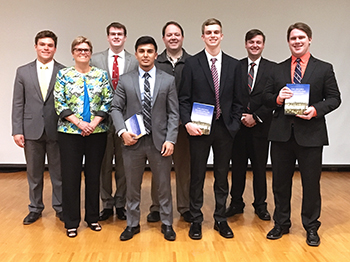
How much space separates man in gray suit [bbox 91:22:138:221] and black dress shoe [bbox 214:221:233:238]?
3.09ft

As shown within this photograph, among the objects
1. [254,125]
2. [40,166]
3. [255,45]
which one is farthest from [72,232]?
[255,45]

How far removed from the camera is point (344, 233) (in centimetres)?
327

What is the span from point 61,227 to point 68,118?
3.58ft

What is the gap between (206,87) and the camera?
3.08 m

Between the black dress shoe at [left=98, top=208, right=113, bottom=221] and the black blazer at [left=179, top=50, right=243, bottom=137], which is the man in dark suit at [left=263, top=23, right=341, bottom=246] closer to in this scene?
the black blazer at [left=179, top=50, right=243, bottom=137]

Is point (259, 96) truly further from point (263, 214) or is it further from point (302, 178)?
point (263, 214)

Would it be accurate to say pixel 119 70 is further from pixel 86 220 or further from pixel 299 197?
pixel 299 197

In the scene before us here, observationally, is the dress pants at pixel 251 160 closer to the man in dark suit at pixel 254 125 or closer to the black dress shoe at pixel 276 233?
the man in dark suit at pixel 254 125

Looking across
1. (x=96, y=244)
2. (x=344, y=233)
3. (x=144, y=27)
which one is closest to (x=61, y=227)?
(x=96, y=244)

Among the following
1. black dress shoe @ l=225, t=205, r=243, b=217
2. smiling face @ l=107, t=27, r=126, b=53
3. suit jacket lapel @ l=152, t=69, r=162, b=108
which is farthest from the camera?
black dress shoe @ l=225, t=205, r=243, b=217

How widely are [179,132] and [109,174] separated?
82 cm

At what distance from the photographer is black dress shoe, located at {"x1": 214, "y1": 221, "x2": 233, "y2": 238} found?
10.3ft

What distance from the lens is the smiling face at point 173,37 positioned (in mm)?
3352

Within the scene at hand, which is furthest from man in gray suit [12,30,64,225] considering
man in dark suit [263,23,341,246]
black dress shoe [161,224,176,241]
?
man in dark suit [263,23,341,246]
